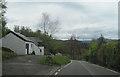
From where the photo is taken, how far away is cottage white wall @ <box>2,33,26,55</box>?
122 feet

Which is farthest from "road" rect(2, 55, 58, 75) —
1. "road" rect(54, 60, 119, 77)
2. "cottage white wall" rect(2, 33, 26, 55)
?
"cottage white wall" rect(2, 33, 26, 55)

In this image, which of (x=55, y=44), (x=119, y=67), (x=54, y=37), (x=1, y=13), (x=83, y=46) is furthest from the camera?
(x=83, y=46)

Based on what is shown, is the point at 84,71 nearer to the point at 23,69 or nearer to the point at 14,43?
the point at 23,69

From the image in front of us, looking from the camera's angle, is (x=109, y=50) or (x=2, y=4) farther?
(x=109, y=50)

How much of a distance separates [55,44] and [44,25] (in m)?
9.70

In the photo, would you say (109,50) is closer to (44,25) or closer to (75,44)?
(44,25)

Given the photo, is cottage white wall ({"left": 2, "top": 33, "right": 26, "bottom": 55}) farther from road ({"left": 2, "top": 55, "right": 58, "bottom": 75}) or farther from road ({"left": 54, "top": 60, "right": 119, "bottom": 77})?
road ({"left": 2, "top": 55, "right": 58, "bottom": 75})

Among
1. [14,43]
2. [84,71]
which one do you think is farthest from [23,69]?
[14,43]

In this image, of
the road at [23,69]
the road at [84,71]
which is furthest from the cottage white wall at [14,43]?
the road at [23,69]

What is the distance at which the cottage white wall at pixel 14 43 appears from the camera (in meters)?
37.2

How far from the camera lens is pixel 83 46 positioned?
272ft

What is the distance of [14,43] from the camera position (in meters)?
37.7

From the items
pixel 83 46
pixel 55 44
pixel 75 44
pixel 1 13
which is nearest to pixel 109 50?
pixel 1 13

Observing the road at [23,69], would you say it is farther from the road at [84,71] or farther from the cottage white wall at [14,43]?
the cottage white wall at [14,43]
